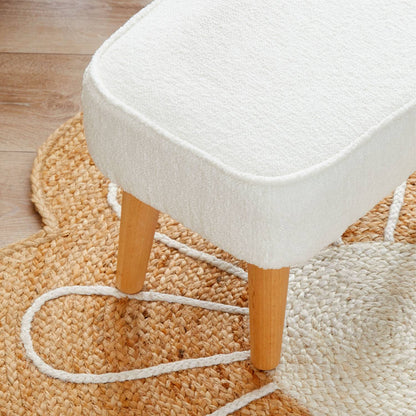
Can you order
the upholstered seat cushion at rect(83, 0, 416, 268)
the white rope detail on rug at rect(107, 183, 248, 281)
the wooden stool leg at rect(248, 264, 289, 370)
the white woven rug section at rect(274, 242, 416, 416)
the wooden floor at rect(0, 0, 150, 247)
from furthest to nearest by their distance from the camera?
the wooden floor at rect(0, 0, 150, 247)
the white rope detail on rug at rect(107, 183, 248, 281)
the white woven rug section at rect(274, 242, 416, 416)
the wooden stool leg at rect(248, 264, 289, 370)
the upholstered seat cushion at rect(83, 0, 416, 268)

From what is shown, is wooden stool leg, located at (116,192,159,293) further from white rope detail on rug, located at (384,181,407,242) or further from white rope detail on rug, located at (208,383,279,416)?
white rope detail on rug, located at (384,181,407,242)

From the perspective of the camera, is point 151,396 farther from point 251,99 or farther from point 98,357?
point 251,99

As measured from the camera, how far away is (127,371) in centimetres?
93

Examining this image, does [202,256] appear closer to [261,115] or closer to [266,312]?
[266,312]

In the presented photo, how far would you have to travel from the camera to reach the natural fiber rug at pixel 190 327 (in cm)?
91

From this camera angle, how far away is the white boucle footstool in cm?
69

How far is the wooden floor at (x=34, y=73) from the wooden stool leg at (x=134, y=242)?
0.20m

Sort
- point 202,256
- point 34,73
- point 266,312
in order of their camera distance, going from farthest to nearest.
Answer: point 34,73, point 202,256, point 266,312

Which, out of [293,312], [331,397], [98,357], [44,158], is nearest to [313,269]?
[293,312]

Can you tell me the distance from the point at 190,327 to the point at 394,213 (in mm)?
348

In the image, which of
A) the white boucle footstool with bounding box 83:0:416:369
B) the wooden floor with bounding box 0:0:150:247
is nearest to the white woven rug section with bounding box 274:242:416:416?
the white boucle footstool with bounding box 83:0:416:369

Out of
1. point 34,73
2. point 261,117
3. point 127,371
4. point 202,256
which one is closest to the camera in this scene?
point 261,117

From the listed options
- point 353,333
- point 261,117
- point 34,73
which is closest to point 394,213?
point 353,333

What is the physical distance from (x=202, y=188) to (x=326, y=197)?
12cm
